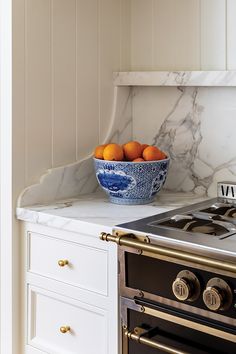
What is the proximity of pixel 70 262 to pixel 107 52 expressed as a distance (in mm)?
865

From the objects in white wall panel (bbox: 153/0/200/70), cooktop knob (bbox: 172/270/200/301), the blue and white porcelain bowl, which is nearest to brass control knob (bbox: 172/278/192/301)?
cooktop knob (bbox: 172/270/200/301)

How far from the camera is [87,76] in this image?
2.09 metres

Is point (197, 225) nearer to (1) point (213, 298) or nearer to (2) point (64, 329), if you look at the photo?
(1) point (213, 298)

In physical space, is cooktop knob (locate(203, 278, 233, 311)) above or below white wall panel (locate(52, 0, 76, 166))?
below

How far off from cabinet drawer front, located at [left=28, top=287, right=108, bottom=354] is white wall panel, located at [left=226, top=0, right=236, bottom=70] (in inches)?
37.8

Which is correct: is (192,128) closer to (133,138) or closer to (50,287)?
(133,138)

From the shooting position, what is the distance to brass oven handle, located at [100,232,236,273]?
1311 millimetres

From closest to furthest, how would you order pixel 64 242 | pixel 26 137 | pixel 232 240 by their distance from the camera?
pixel 232 240, pixel 64 242, pixel 26 137

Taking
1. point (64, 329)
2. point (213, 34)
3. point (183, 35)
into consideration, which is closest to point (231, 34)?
point (213, 34)

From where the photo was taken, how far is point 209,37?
2016 mm

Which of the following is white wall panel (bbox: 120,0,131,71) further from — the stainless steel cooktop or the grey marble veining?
the stainless steel cooktop

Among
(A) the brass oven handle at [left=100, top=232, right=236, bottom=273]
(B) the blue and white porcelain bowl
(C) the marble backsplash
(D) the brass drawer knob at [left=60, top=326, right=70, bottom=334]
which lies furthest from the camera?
(C) the marble backsplash

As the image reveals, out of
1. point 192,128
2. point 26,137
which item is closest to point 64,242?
point 26,137

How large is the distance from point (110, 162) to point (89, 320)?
1.71 feet
